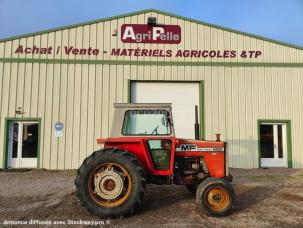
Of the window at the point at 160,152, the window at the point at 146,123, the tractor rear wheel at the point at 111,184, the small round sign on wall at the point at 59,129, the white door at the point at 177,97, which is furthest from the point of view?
the white door at the point at 177,97

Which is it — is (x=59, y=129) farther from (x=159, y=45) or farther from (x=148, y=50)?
(x=159, y=45)

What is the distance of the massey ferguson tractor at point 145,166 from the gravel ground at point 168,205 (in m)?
0.34

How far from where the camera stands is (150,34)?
15.9m

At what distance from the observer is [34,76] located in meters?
15.3

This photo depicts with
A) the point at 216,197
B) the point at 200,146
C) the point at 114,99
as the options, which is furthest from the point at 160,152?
the point at 114,99

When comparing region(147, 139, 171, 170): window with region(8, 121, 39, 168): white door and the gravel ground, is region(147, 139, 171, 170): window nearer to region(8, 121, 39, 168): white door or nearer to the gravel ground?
the gravel ground

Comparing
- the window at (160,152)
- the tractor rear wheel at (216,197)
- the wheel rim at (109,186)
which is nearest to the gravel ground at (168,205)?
the tractor rear wheel at (216,197)

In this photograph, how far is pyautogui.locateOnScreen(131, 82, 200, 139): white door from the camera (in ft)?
51.8

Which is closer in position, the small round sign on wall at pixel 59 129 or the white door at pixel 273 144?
the small round sign on wall at pixel 59 129

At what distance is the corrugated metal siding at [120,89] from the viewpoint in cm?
1511

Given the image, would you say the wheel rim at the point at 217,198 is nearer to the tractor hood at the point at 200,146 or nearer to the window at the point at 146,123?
the tractor hood at the point at 200,146

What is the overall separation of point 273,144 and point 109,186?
37.7 feet

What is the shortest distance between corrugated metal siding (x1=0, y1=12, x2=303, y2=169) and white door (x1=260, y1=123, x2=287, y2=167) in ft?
1.56

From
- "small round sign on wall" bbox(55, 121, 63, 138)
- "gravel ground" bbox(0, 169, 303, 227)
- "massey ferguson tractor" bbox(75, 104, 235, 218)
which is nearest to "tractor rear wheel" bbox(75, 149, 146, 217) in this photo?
"massey ferguson tractor" bbox(75, 104, 235, 218)
